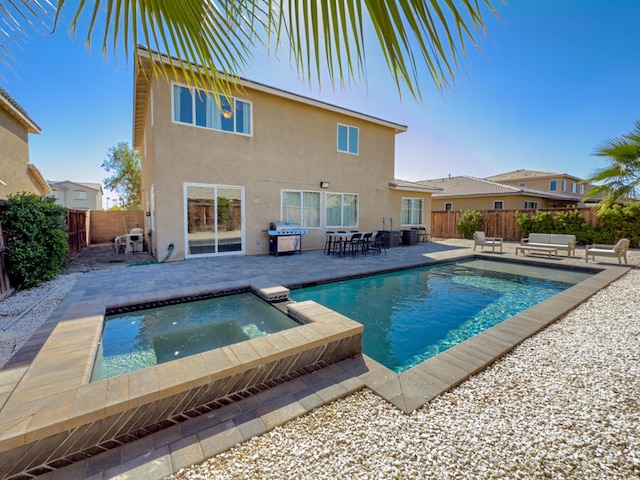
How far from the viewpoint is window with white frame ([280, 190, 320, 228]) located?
12.0 metres

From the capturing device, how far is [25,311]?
4.82 meters

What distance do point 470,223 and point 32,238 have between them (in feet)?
64.9

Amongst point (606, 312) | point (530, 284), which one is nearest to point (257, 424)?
point (606, 312)

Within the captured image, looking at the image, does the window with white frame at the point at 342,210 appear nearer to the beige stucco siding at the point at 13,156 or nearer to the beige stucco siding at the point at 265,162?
the beige stucco siding at the point at 265,162

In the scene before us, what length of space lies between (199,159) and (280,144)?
329 centimetres

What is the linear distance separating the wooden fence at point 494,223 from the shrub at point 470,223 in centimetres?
28

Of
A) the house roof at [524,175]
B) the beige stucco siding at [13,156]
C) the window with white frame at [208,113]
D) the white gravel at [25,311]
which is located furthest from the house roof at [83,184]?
the house roof at [524,175]

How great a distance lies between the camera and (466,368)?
3170mm

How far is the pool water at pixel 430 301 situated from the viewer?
4.54m

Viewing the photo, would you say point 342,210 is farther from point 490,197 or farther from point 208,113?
point 490,197

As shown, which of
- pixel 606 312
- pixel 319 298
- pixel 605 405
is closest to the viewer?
pixel 605 405

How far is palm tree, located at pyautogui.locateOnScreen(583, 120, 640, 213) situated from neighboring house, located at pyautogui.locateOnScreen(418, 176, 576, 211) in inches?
400

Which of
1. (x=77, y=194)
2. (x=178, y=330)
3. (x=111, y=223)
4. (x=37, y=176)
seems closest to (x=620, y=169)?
(x=178, y=330)

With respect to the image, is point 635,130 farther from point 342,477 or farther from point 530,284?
point 342,477
